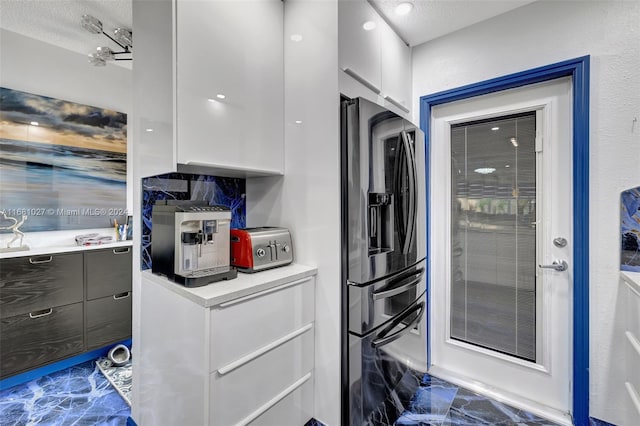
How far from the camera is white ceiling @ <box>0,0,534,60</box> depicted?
6.13 feet

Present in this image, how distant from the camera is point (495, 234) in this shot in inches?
80.5

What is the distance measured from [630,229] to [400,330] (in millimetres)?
1342

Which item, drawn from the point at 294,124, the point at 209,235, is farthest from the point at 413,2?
the point at 209,235

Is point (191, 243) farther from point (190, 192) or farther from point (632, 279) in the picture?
point (632, 279)

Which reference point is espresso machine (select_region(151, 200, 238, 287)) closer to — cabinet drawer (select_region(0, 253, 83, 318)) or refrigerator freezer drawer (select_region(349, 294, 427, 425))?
refrigerator freezer drawer (select_region(349, 294, 427, 425))

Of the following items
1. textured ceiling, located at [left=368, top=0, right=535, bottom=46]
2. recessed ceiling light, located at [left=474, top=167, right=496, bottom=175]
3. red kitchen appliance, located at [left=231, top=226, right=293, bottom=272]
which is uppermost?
textured ceiling, located at [left=368, top=0, right=535, bottom=46]

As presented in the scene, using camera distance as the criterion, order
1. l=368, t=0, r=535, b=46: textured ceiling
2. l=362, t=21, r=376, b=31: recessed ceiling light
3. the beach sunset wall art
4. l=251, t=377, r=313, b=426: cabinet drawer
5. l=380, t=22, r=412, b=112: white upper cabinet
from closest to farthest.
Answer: l=251, t=377, r=313, b=426: cabinet drawer, l=362, t=21, r=376, b=31: recessed ceiling light, l=368, t=0, r=535, b=46: textured ceiling, l=380, t=22, r=412, b=112: white upper cabinet, the beach sunset wall art

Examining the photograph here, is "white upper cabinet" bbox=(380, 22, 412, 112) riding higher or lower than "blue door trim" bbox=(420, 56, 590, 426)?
higher

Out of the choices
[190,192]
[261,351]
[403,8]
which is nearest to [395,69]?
[403,8]

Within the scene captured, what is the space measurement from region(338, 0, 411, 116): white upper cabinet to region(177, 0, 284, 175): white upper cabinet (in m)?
0.41

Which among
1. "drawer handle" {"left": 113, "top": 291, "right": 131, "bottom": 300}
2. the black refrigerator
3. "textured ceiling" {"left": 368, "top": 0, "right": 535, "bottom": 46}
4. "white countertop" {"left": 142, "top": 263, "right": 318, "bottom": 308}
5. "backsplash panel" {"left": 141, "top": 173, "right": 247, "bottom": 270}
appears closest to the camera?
"white countertop" {"left": 142, "top": 263, "right": 318, "bottom": 308}

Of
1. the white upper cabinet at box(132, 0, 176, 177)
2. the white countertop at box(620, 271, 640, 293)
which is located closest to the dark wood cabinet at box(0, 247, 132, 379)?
the white upper cabinet at box(132, 0, 176, 177)

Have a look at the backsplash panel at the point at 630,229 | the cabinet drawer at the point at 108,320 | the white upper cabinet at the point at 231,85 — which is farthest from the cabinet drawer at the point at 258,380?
the cabinet drawer at the point at 108,320

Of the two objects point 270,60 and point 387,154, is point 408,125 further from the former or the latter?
point 270,60
